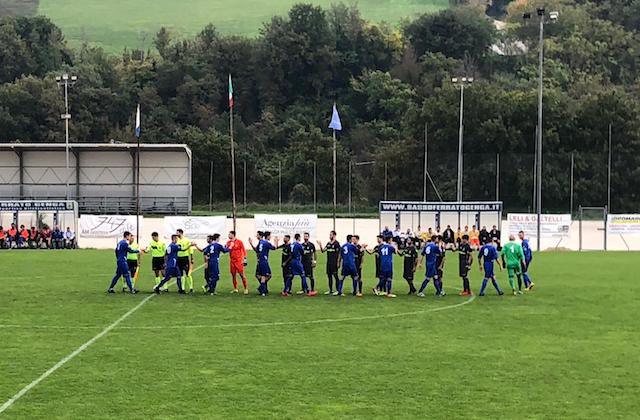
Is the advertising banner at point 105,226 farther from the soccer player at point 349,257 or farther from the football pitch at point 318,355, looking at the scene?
the soccer player at point 349,257

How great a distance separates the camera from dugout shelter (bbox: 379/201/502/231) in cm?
4444

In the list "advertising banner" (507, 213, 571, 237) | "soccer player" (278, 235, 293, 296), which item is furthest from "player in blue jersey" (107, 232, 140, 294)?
"advertising banner" (507, 213, 571, 237)

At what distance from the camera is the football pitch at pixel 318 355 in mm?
11117

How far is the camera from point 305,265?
24.2m

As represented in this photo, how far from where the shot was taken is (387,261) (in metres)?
23.1

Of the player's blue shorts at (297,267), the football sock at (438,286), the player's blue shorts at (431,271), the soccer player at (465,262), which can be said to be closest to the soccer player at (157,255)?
the player's blue shorts at (297,267)

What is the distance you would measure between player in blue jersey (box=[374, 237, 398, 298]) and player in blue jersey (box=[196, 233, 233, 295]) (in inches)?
153

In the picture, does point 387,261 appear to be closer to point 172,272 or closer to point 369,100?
point 172,272

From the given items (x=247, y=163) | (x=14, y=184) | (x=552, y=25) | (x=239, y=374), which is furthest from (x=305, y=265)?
(x=552, y=25)

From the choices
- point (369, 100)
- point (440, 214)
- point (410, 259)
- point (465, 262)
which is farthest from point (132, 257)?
point (369, 100)

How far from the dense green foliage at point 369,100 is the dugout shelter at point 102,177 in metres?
8.26

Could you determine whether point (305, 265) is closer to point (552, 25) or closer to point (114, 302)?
point (114, 302)

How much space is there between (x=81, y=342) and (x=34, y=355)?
139cm

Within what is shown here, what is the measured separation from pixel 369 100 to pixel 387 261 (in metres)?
82.3
